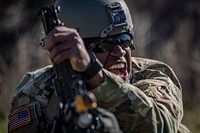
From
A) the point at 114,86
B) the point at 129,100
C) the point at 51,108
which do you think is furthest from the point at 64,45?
the point at 51,108

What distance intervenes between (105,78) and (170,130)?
1.98 feet

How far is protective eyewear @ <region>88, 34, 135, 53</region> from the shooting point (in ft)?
17.9

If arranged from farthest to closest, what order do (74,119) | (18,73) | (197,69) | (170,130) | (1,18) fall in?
(1,18) → (197,69) → (18,73) → (170,130) → (74,119)

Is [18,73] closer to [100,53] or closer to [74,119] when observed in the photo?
[100,53]

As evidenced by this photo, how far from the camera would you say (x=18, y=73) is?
11195 mm

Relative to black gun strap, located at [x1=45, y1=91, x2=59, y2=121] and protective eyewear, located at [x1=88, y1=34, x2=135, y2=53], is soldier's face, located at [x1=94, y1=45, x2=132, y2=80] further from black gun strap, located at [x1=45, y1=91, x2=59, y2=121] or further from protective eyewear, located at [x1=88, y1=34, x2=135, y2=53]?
black gun strap, located at [x1=45, y1=91, x2=59, y2=121]

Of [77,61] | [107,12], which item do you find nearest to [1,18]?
[107,12]

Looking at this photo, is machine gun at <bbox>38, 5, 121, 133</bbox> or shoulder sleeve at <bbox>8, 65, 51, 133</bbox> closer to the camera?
machine gun at <bbox>38, 5, 121, 133</bbox>

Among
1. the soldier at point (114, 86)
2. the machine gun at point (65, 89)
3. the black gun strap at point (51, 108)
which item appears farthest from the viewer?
the black gun strap at point (51, 108)

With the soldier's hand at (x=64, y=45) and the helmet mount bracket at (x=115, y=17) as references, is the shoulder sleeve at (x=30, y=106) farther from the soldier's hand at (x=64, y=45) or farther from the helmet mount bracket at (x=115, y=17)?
the soldier's hand at (x=64, y=45)

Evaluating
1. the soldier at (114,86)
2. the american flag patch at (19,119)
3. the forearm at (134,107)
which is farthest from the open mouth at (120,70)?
the american flag patch at (19,119)

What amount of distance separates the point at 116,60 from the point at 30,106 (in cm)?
55

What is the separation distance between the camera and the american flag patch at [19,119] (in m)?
5.43

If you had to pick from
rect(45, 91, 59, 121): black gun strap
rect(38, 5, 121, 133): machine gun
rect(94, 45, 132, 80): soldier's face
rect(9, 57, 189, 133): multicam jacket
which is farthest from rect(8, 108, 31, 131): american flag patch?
rect(38, 5, 121, 133): machine gun
